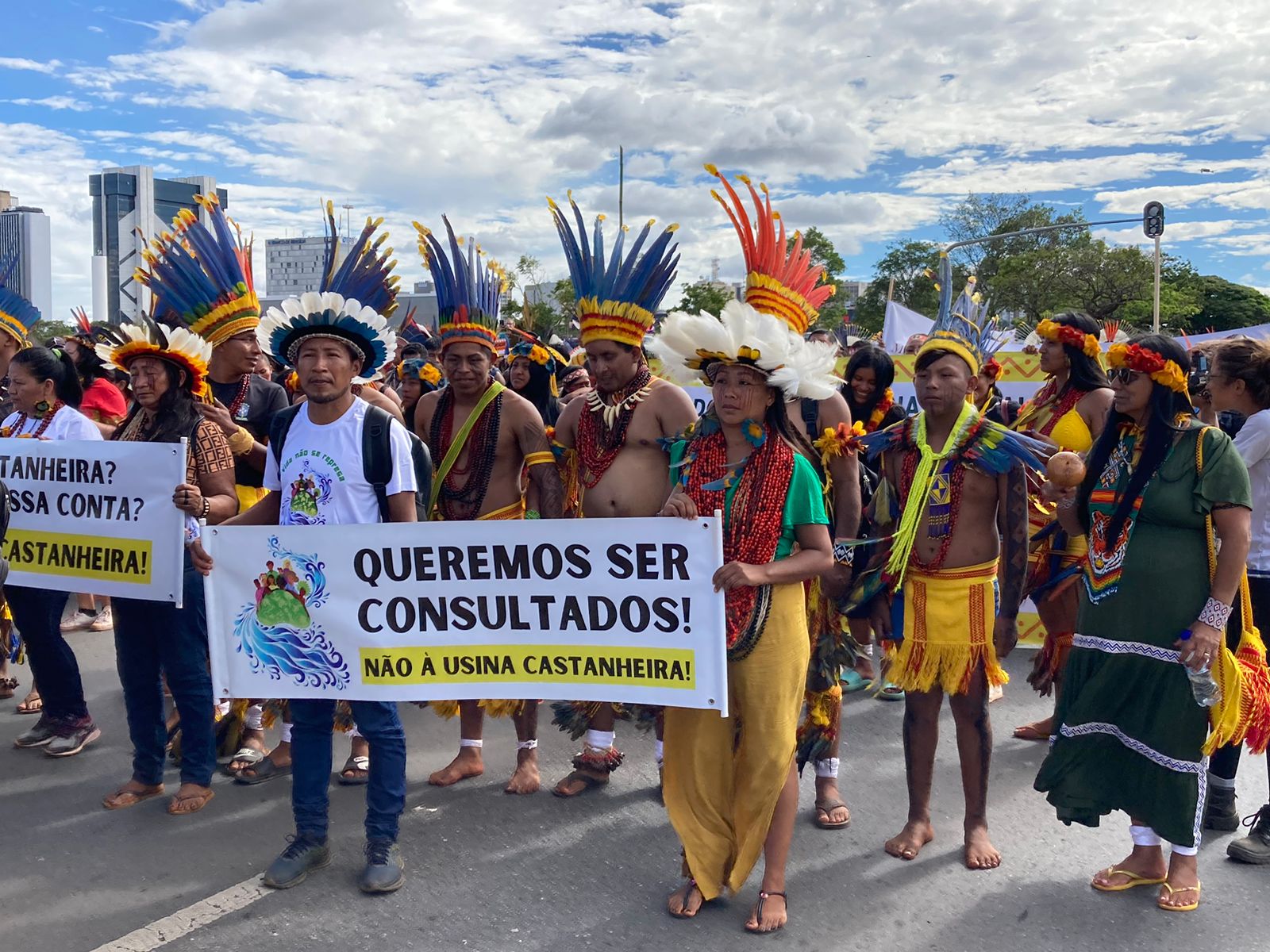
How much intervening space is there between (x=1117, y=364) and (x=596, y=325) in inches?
84.7

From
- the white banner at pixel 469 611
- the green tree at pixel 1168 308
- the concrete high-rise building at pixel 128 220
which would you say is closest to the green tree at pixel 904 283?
the green tree at pixel 1168 308

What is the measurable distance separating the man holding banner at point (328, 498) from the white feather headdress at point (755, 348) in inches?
45.8

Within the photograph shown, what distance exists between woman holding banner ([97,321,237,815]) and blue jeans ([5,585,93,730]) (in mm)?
864

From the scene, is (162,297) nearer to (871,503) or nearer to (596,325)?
(596,325)

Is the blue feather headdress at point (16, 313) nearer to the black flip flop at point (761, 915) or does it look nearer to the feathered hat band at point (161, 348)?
the feathered hat band at point (161, 348)

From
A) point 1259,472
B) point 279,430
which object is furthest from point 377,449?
point 1259,472

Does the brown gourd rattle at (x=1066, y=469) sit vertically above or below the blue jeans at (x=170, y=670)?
above

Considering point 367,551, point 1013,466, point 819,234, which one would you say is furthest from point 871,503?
point 819,234

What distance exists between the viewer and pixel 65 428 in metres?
5.20

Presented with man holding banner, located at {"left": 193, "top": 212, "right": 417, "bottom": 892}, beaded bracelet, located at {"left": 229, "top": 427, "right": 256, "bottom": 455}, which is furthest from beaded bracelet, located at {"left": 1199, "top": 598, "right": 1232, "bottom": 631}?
beaded bracelet, located at {"left": 229, "top": 427, "right": 256, "bottom": 455}

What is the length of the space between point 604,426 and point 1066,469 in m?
1.94

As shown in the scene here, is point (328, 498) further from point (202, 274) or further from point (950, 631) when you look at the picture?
point (950, 631)

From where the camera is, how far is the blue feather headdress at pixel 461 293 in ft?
16.5

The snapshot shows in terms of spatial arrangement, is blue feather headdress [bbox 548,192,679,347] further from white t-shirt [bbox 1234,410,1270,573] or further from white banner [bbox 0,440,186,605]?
white t-shirt [bbox 1234,410,1270,573]
